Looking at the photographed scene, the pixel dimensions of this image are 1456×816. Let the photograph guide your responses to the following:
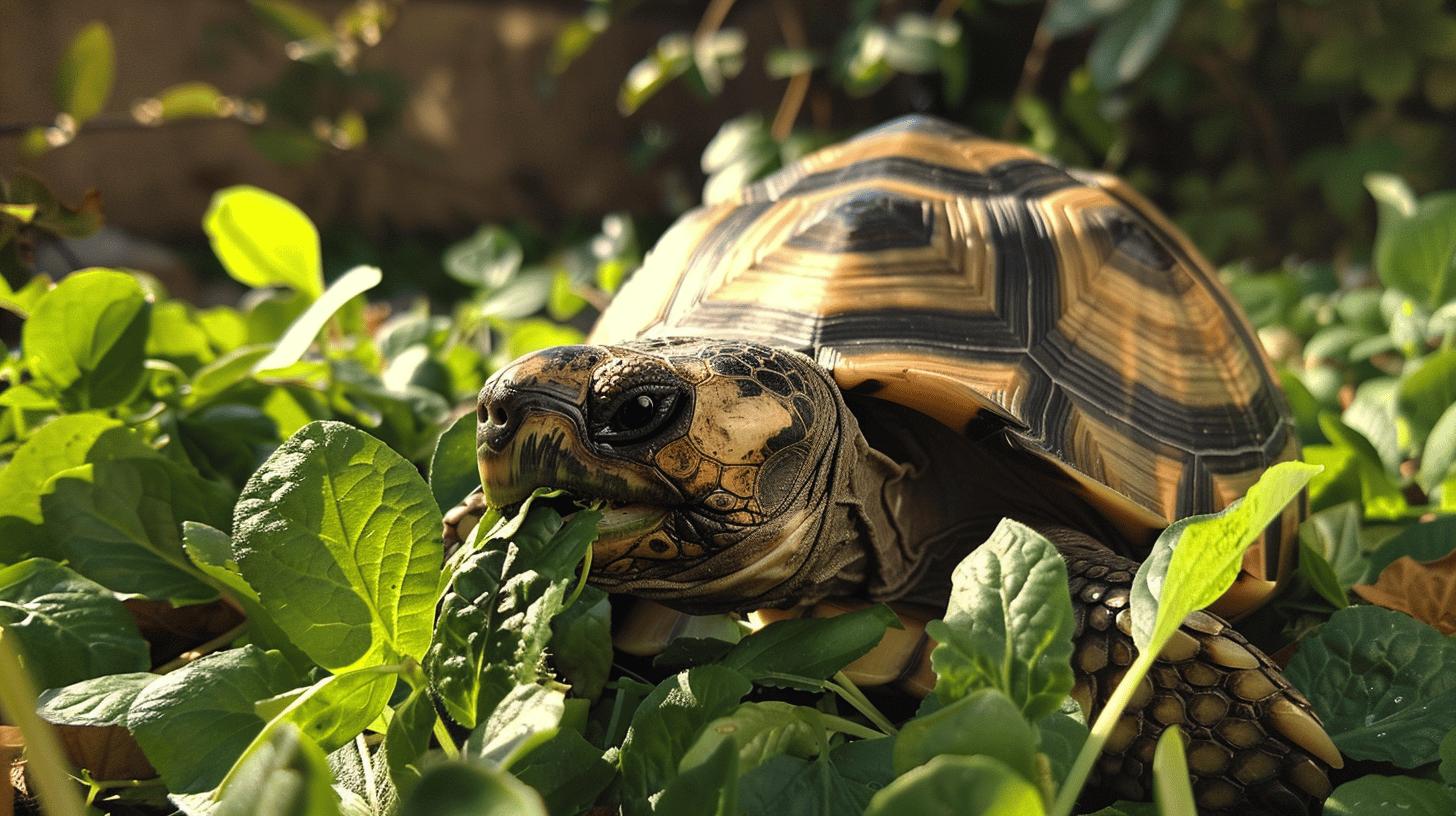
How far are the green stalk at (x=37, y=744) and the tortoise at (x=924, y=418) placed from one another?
34cm

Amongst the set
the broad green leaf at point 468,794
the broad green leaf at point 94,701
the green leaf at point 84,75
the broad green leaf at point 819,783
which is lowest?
the broad green leaf at point 819,783

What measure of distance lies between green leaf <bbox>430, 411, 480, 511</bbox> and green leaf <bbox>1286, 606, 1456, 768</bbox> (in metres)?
0.70

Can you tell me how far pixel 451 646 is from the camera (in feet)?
2.37

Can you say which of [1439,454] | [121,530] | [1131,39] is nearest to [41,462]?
[121,530]

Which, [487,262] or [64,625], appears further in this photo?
[487,262]

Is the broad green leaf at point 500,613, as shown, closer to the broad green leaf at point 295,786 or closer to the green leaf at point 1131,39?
the broad green leaf at point 295,786

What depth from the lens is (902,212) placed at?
1236 mm

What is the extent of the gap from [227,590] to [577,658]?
0.92ft

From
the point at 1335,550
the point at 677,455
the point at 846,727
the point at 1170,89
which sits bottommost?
the point at 1170,89

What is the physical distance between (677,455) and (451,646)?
23 centimetres

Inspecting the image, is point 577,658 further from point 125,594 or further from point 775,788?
point 125,594

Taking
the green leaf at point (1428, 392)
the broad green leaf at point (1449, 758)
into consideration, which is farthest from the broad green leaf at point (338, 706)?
the green leaf at point (1428, 392)

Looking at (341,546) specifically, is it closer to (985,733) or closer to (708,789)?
(708,789)

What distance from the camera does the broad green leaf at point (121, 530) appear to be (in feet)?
3.06
